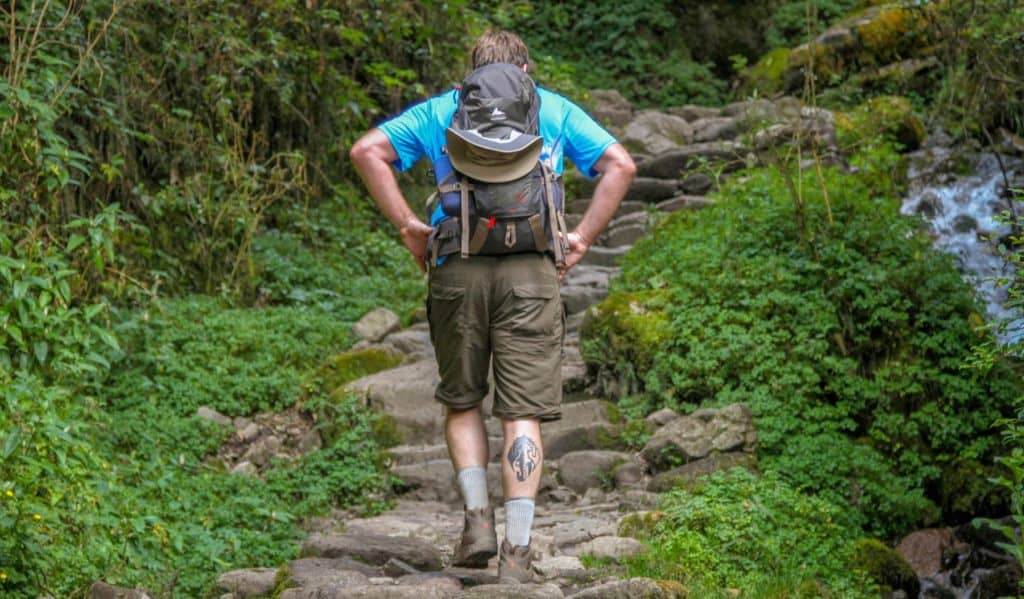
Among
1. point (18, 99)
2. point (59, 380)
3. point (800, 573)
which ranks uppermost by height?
point (18, 99)

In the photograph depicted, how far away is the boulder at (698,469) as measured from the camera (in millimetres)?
6383

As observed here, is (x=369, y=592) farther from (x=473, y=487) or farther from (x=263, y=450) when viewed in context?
(x=263, y=450)

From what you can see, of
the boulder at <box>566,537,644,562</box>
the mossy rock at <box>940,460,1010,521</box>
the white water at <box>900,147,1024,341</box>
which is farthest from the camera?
the white water at <box>900,147,1024,341</box>

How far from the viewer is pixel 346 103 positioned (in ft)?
37.2

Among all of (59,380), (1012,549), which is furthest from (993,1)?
(59,380)

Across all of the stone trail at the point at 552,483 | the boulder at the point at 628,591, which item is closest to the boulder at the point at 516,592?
the stone trail at the point at 552,483

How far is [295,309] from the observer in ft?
32.4

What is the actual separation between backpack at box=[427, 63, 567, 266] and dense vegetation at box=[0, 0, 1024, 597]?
1.61 meters

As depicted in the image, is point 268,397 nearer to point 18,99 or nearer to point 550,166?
point 18,99

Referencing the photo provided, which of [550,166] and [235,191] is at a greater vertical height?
[550,166]

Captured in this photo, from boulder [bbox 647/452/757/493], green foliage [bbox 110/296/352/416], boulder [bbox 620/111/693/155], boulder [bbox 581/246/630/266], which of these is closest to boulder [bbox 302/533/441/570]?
boulder [bbox 647/452/757/493]

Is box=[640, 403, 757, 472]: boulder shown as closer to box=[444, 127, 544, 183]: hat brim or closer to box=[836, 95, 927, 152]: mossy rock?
box=[444, 127, 544, 183]: hat brim

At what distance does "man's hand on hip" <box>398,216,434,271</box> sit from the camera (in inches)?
174

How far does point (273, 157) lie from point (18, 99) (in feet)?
13.6
